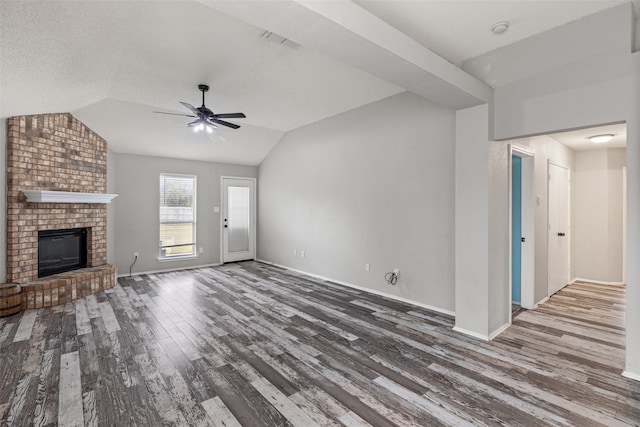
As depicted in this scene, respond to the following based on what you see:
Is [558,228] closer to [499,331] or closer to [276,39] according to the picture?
[499,331]

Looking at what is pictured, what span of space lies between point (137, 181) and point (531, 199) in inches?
269

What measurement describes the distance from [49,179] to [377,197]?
4870mm

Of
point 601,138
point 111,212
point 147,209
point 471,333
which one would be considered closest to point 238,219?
point 147,209

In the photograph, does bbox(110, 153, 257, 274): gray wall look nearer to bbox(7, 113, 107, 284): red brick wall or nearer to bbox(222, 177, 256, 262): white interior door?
bbox(222, 177, 256, 262): white interior door

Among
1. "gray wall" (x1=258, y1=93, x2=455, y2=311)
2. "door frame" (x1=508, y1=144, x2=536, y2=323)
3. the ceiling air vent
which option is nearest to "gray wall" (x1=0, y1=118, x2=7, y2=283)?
the ceiling air vent

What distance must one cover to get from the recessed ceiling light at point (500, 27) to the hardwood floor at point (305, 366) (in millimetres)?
2971

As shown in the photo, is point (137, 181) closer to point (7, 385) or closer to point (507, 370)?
point (7, 385)

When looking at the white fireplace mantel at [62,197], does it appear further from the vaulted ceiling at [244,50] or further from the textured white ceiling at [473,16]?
the textured white ceiling at [473,16]

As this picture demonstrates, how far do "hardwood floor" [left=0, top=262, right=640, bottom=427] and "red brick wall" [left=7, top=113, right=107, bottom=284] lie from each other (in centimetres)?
98

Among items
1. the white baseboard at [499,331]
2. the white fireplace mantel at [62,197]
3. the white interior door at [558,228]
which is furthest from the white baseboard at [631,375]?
the white fireplace mantel at [62,197]

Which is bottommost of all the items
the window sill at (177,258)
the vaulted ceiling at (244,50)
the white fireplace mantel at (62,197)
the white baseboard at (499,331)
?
the white baseboard at (499,331)

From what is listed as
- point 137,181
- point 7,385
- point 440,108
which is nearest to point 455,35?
point 440,108

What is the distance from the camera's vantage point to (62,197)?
4336 mm

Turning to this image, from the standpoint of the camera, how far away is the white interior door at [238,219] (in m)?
7.23
